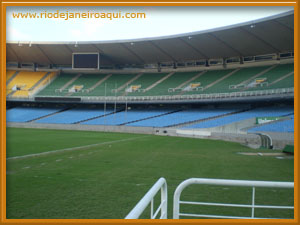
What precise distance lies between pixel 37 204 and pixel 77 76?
49881 millimetres

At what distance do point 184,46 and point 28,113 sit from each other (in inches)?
1160

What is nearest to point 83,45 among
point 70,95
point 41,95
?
point 70,95

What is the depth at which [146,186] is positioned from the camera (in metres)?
6.84

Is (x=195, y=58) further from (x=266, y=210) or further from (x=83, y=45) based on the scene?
(x=266, y=210)

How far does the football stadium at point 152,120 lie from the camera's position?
6.14 metres

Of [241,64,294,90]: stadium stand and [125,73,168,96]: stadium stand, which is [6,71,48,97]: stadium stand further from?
[241,64,294,90]: stadium stand

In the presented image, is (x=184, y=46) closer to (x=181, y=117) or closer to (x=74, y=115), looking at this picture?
(x=181, y=117)

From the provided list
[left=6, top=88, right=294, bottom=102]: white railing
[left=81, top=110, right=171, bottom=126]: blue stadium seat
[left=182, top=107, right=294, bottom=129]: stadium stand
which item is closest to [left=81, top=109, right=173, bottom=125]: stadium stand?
[left=81, top=110, right=171, bottom=126]: blue stadium seat

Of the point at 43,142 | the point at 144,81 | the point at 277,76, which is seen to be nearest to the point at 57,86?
the point at 144,81

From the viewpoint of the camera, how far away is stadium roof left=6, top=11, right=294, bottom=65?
31.1 metres

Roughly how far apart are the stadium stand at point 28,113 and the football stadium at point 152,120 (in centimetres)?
21

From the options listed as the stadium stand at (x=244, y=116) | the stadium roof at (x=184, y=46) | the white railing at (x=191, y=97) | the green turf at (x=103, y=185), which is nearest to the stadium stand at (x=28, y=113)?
the white railing at (x=191, y=97)

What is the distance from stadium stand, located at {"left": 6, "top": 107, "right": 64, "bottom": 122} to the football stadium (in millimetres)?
206

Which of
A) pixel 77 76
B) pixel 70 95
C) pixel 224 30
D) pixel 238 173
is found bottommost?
pixel 238 173
